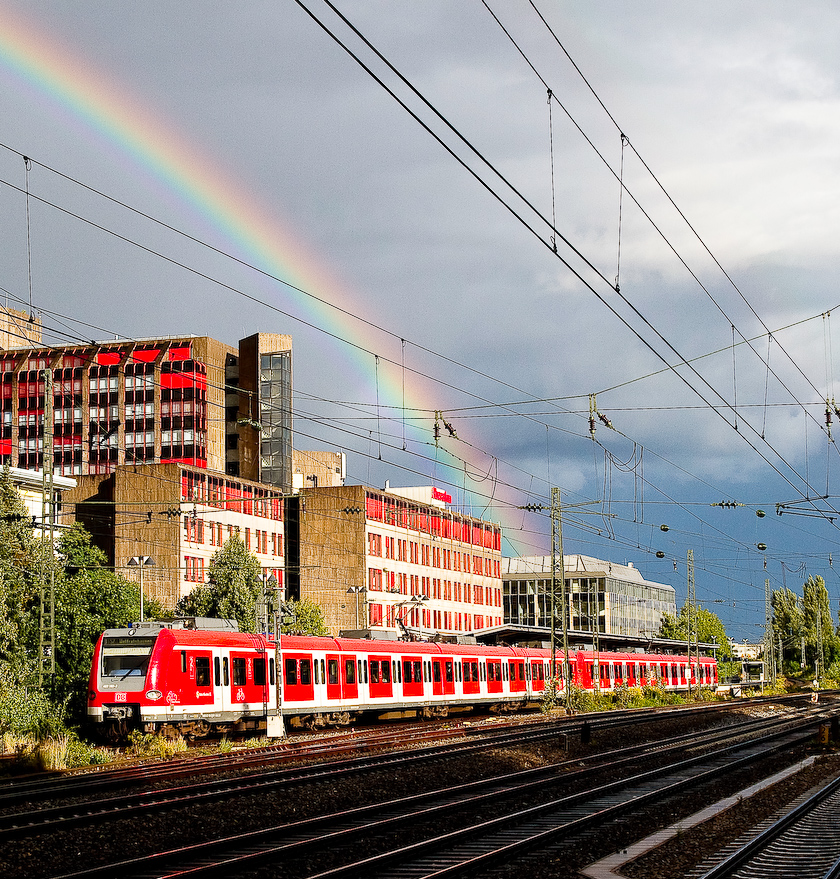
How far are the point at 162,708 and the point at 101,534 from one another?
72.8 meters

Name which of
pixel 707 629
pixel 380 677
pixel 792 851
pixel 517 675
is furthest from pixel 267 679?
pixel 707 629

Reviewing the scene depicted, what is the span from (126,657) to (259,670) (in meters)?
5.26

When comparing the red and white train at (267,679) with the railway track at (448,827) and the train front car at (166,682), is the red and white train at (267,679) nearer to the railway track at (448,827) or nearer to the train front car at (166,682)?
the train front car at (166,682)

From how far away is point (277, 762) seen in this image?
28375 mm

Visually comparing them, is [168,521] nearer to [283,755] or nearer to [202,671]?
[202,671]

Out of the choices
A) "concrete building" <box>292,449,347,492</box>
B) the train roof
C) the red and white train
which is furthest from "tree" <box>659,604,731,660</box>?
the red and white train

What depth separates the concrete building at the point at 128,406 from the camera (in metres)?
128

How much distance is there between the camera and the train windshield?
3494 centimetres

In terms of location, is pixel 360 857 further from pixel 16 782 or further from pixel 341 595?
pixel 341 595

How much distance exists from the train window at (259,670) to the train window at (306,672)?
2.21 m

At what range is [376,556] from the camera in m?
113

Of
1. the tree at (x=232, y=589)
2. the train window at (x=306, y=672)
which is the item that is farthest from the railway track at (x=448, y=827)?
the tree at (x=232, y=589)

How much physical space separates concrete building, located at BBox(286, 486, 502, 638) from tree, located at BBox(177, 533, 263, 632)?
19.7 m

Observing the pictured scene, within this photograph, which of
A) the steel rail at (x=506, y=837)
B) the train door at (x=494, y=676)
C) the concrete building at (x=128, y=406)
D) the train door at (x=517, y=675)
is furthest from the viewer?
the concrete building at (x=128, y=406)
